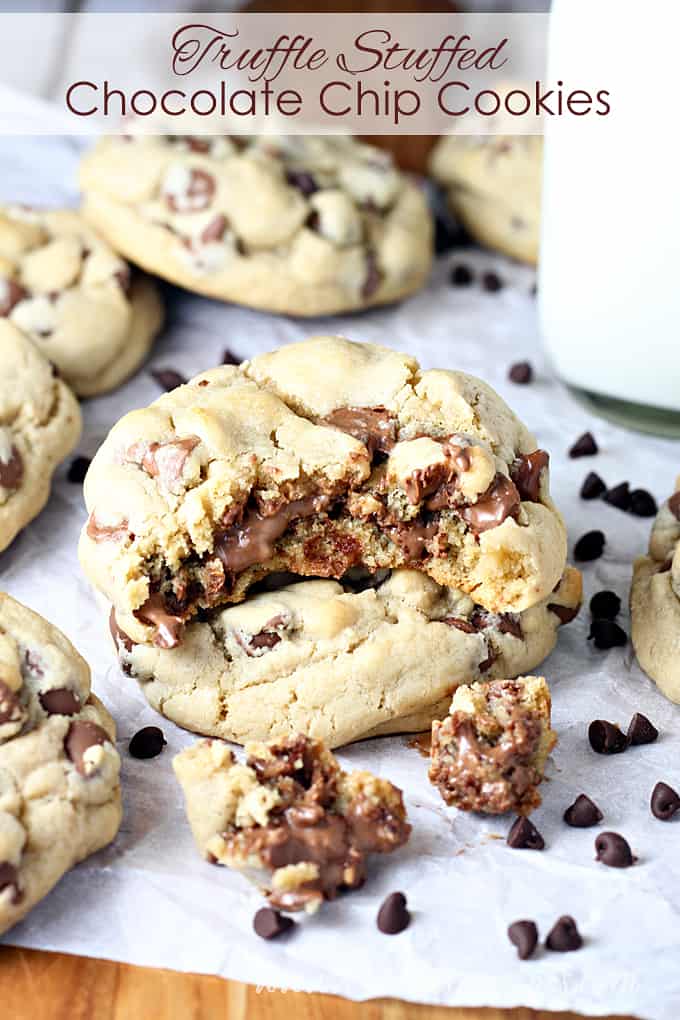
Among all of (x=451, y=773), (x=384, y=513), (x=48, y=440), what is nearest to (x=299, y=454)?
(x=384, y=513)

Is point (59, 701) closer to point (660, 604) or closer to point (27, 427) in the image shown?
point (27, 427)

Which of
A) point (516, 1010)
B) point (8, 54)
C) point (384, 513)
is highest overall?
point (8, 54)

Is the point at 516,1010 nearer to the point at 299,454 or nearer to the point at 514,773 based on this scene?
the point at 514,773

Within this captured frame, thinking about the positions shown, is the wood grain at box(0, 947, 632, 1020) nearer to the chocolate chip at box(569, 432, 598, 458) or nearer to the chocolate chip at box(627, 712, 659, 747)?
the chocolate chip at box(627, 712, 659, 747)

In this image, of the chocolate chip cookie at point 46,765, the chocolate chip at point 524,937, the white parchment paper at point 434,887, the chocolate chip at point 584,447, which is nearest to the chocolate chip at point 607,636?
the white parchment paper at point 434,887

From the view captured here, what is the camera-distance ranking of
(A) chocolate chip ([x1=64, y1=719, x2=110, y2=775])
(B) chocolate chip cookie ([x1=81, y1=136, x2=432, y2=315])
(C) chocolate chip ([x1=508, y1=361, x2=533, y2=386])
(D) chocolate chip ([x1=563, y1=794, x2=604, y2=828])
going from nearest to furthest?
1. (A) chocolate chip ([x1=64, y1=719, x2=110, y2=775])
2. (D) chocolate chip ([x1=563, y1=794, x2=604, y2=828])
3. (B) chocolate chip cookie ([x1=81, y1=136, x2=432, y2=315])
4. (C) chocolate chip ([x1=508, y1=361, x2=533, y2=386])

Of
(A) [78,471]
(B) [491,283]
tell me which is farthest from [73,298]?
(B) [491,283]

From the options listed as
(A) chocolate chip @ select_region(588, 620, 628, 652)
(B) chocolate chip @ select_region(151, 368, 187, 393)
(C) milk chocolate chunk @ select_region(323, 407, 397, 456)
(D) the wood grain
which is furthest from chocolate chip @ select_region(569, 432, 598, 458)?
(D) the wood grain
